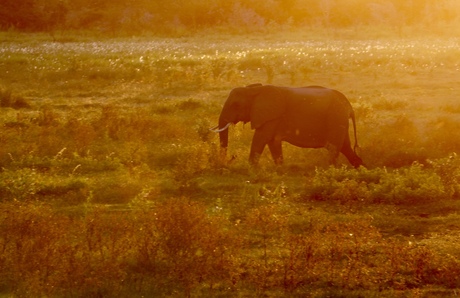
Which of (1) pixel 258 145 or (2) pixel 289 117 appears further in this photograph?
(2) pixel 289 117

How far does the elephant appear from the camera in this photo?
44.7 feet

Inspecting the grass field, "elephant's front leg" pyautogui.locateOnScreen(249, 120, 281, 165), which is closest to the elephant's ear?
"elephant's front leg" pyautogui.locateOnScreen(249, 120, 281, 165)

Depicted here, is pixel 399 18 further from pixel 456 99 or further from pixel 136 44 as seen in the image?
pixel 456 99

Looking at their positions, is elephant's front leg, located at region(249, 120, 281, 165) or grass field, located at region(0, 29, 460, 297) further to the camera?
elephant's front leg, located at region(249, 120, 281, 165)

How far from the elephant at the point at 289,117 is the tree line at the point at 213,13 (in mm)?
35896

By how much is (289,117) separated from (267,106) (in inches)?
19.1

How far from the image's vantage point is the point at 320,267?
25.8 feet

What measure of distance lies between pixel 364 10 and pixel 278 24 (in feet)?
19.5

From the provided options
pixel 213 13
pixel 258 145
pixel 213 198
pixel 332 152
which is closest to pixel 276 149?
pixel 258 145

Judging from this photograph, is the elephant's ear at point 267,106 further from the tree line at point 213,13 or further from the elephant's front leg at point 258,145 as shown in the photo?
the tree line at point 213,13

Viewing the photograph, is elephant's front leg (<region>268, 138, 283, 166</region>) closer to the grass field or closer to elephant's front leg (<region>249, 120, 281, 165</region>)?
elephant's front leg (<region>249, 120, 281, 165</region>)

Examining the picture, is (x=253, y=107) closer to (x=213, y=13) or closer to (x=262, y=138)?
(x=262, y=138)

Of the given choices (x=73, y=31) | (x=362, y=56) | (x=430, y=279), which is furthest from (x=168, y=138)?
(x=73, y=31)

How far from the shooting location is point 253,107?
13.7m
